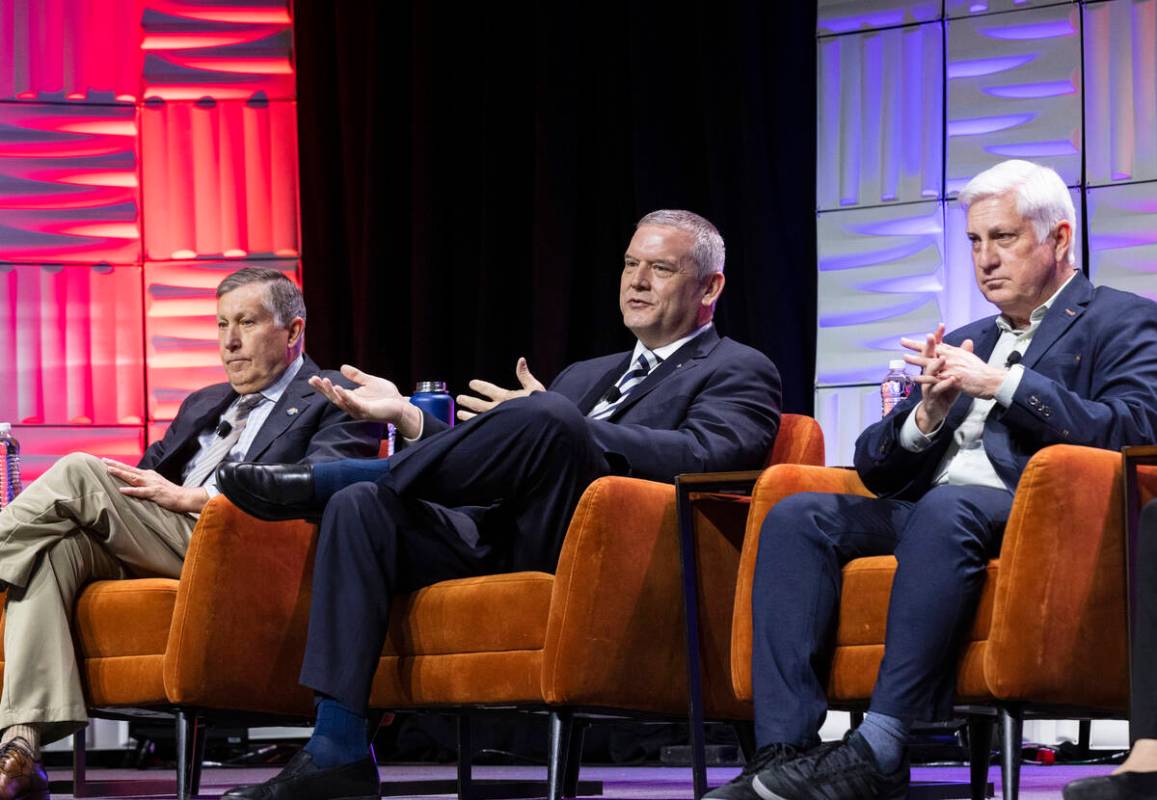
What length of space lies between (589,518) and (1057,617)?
2.75ft

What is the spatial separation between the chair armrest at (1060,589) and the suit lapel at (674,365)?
113cm

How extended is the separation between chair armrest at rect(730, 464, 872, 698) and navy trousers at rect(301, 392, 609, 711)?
358mm

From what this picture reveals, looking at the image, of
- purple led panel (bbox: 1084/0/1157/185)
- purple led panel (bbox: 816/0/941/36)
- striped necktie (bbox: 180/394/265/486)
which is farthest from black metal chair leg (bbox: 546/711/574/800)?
purple led panel (bbox: 816/0/941/36)

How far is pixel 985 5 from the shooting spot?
490 centimetres

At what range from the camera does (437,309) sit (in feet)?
18.0

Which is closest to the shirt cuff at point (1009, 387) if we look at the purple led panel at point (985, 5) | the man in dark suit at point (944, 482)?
the man in dark suit at point (944, 482)

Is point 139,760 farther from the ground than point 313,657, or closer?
closer

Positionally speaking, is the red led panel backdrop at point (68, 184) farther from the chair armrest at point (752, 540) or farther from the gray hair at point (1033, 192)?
the gray hair at point (1033, 192)

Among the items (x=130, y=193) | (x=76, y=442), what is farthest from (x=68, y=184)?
(x=76, y=442)

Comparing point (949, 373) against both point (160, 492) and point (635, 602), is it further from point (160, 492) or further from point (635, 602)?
point (160, 492)

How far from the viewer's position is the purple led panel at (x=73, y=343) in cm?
567

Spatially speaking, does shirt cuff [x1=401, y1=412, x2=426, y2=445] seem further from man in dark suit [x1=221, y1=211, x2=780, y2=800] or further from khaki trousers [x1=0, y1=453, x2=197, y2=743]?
khaki trousers [x1=0, y1=453, x2=197, y2=743]

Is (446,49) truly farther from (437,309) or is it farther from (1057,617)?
(1057,617)

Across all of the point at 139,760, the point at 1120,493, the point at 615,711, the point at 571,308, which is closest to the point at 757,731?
the point at 615,711
